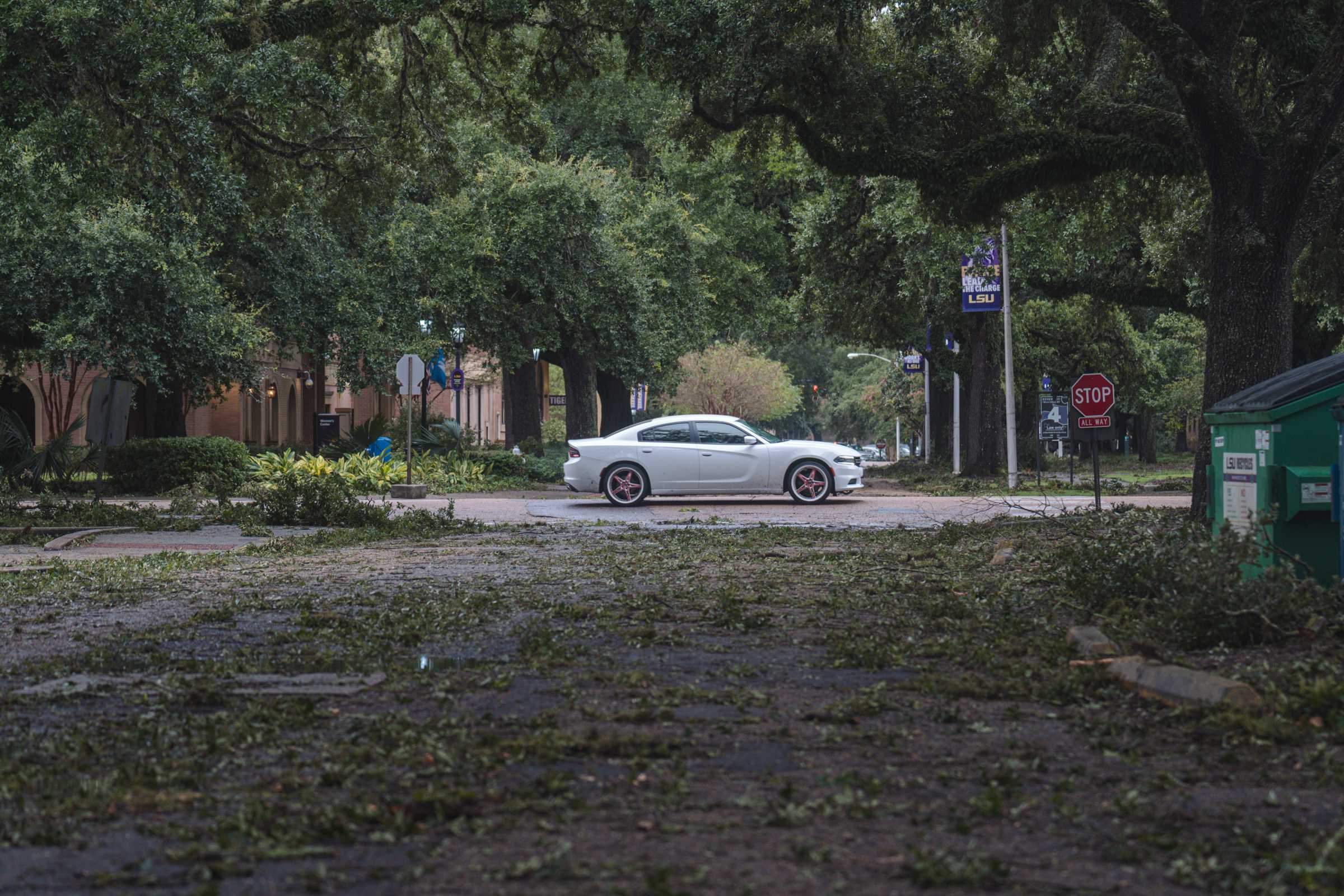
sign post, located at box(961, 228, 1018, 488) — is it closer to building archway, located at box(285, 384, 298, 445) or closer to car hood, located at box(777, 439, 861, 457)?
car hood, located at box(777, 439, 861, 457)

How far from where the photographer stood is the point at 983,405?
118ft

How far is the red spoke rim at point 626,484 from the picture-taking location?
24.6 meters

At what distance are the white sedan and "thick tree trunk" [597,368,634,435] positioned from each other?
21.8 m

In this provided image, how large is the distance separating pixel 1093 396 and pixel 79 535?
13656 millimetres

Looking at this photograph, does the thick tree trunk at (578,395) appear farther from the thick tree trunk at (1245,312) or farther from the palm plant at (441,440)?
the thick tree trunk at (1245,312)

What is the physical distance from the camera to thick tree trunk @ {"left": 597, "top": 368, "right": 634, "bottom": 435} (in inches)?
1850

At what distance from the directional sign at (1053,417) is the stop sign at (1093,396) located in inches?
576

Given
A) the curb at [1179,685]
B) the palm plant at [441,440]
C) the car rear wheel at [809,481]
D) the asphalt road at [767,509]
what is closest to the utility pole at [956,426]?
the asphalt road at [767,509]

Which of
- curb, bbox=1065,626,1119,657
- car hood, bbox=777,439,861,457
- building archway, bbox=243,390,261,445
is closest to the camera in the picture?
curb, bbox=1065,626,1119,657

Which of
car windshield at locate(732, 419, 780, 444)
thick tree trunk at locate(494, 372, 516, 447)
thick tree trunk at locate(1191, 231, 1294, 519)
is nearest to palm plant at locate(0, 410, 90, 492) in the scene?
car windshield at locate(732, 419, 780, 444)

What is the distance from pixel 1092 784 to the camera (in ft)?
15.6

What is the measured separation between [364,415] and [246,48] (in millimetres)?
47945

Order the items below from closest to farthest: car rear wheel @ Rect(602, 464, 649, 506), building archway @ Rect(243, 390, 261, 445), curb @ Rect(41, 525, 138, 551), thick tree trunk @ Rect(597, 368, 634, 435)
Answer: curb @ Rect(41, 525, 138, 551), car rear wheel @ Rect(602, 464, 649, 506), thick tree trunk @ Rect(597, 368, 634, 435), building archway @ Rect(243, 390, 261, 445)

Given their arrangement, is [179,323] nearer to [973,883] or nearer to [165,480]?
[165,480]
